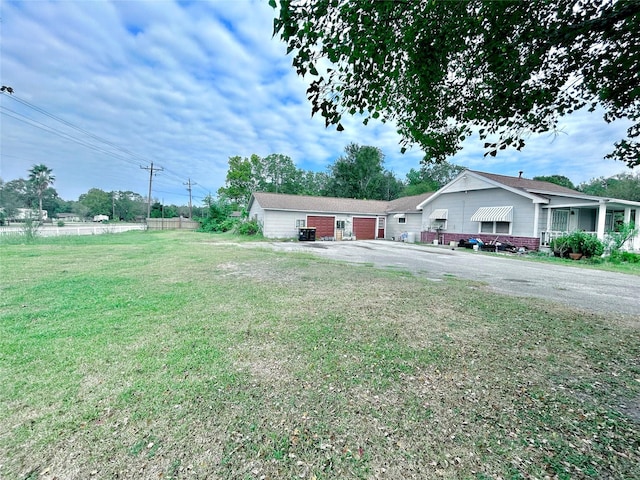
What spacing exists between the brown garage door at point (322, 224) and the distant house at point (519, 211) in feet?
27.5

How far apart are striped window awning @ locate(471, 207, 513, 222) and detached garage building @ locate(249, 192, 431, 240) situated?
5281 mm

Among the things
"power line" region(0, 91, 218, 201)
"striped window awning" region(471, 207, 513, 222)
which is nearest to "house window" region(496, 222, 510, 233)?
"striped window awning" region(471, 207, 513, 222)

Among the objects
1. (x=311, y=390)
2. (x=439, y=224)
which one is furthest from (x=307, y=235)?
(x=311, y=390)

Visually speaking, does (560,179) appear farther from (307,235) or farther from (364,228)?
(307,235)

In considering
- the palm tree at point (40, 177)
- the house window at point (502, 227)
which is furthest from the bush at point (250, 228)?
the palm tree at point (40, 177)

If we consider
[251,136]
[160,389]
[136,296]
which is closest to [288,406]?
[160,389]

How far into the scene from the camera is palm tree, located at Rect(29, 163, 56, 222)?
2019 inches

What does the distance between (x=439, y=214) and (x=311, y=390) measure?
19.7 meters

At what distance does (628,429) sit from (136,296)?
6.57 metres

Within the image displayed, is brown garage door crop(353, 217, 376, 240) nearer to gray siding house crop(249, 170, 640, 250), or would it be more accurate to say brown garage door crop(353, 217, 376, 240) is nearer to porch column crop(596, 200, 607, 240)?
gray siding house crop(249, 170, 640, 250)

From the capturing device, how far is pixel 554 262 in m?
11.3

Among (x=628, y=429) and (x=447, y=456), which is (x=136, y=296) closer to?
(x=447, y=456)

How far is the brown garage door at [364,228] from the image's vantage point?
929 inches

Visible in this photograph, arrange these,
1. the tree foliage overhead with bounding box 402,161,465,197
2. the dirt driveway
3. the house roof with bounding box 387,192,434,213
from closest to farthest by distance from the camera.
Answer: the dirt driveway, the house roof with bounding box 387,192,434,213, the tree foliage overhead with bounding box 402,161,465,197
